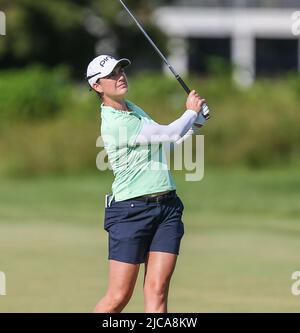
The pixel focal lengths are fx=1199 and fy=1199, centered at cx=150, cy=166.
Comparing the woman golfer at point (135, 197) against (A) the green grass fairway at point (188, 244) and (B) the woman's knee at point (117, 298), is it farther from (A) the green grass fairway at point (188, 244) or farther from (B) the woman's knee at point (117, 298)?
(A) the green grass fairway at point (188, 244)

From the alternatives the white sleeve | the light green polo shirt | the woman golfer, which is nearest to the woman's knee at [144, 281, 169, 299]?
the woman golfer

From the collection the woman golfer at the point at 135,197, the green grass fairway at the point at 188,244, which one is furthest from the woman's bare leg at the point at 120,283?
the green grass fairway at the point at 188,244

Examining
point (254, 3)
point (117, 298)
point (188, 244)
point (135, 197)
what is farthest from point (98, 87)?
point (254, 3)

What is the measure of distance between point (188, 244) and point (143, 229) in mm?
8844

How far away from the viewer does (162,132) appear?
8.58 metres

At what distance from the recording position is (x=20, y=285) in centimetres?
1304

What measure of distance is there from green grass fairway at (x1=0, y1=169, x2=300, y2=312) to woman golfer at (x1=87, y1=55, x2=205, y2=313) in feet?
8.47

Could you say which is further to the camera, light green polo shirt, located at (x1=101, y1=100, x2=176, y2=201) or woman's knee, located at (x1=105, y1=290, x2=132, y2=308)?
woman's knee, located at (x1=105, y1=290, x2=132, y2=308)

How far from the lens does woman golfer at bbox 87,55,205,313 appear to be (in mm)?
8672

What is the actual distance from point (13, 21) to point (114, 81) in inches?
1706

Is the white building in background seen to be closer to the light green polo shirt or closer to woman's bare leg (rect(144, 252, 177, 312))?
the light green polo shirt

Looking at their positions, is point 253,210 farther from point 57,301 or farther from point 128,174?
point 128,174

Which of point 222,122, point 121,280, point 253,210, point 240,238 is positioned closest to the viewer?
point 121,280

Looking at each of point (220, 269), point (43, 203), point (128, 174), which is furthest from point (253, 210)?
point (128, 174)
